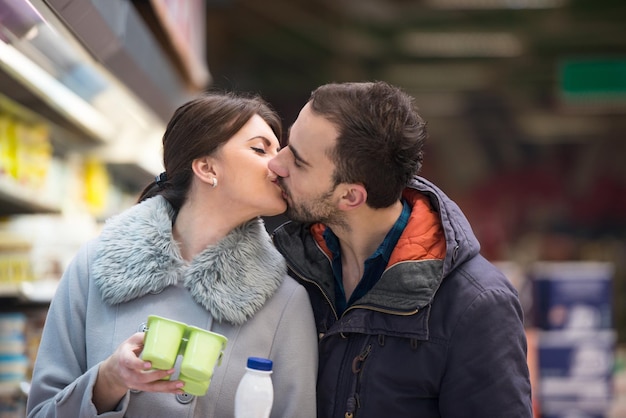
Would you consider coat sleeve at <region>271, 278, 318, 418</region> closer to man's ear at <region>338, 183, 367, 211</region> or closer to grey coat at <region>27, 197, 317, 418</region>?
grey coat at <region>27, 197, 317, 418</region>

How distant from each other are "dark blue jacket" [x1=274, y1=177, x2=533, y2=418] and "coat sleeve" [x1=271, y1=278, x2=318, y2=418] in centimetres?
10

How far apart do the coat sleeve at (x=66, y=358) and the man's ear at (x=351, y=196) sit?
2.38 feet

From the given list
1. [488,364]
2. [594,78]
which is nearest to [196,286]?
[488,364]

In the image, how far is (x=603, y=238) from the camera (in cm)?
1389

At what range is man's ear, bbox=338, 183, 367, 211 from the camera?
2.36 metres

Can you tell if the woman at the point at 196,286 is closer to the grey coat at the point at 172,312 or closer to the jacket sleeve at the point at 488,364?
the grey coat at the point at 172,312

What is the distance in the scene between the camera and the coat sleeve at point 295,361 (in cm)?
217

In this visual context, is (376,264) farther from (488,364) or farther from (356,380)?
(488,364)

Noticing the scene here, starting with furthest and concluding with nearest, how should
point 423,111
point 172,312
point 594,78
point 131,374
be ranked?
1. point 423,111
2. point 594,78
3. point 172,312
4. point 131,374

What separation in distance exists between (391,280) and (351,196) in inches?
11.1

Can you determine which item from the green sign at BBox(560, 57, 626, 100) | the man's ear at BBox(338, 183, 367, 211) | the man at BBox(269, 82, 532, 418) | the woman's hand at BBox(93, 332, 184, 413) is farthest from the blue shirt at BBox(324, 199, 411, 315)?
the green sign at BBox(560, 57, 626, 100)

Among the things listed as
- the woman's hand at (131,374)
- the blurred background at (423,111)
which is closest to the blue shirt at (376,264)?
the woman's hand at (131,374)

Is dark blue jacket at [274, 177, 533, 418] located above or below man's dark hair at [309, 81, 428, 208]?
below

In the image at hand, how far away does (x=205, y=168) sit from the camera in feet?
7.80
